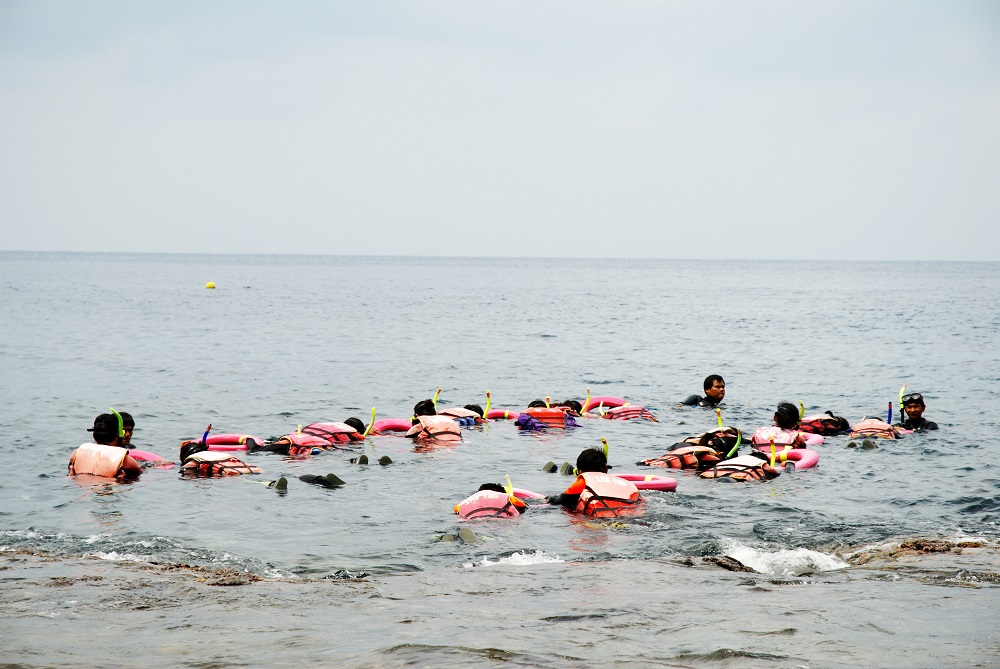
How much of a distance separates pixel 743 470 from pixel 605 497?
10.3ft

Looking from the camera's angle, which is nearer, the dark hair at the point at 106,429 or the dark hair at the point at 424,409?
the dark hair at the point at 106,429

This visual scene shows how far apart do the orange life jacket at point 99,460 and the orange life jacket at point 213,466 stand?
0.93m

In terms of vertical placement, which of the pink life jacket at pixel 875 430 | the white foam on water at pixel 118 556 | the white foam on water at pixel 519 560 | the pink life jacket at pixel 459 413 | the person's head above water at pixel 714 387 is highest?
the person's head above water at pixel 714 387

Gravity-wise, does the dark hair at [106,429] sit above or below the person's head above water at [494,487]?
above

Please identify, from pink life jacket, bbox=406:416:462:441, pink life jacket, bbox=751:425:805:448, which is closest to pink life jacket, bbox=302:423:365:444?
pink life jacket, bbox=406:416:462:441

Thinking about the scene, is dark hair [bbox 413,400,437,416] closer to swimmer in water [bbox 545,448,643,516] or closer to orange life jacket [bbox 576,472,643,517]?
swimmer in water [bbox 545,448,643,516]

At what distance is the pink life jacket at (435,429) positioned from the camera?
1636cm

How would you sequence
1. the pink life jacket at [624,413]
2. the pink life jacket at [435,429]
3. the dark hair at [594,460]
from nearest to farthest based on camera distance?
the dark hair at [594,460] → the pink life jacket at [435,429] → the pink life jacket at [624,413]

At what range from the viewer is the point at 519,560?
9430mm

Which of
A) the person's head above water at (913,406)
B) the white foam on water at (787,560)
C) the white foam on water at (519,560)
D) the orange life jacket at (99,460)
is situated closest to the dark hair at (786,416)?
the person's head above water at (913,406)

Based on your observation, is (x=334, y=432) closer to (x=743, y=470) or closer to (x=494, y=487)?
(x=494, y=487)

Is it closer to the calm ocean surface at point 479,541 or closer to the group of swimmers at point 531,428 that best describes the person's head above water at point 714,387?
the calm ocean surface at point 479,541

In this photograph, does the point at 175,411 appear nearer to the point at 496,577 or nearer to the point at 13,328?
the point at 496,577

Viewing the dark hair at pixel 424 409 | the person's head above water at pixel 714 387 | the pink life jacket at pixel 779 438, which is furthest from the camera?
the person's head above water at pixel 714 387
